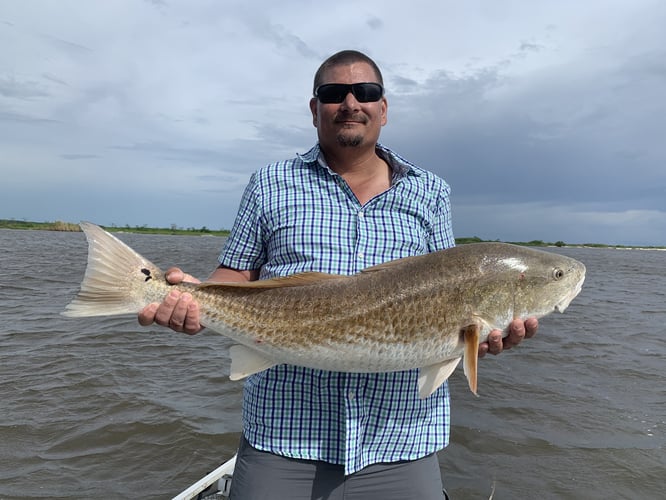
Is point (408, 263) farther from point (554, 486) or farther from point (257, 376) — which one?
point (554, 486)

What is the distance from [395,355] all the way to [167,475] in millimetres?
4665

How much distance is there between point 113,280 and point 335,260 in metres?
1.39

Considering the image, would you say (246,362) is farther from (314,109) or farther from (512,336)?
(314,109)

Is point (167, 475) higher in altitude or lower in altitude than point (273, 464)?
lower

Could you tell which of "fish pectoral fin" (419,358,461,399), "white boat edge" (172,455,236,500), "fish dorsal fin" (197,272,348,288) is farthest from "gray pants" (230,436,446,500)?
"white boat edge" (172,455,236,500)

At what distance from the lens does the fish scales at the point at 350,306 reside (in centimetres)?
298

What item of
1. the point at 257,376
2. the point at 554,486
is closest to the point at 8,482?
the point at 257,376

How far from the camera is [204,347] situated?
12.3m

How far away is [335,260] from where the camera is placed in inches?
129

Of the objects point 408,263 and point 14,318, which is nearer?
point 408,263

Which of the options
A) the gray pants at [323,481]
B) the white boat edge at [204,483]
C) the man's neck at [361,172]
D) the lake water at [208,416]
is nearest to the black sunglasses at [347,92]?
the man's neck at [361,172]

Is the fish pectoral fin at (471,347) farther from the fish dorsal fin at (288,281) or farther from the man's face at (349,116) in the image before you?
the man's face at (349,116)

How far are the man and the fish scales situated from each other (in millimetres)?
162

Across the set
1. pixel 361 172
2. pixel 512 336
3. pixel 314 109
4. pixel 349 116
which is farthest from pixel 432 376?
pixel 314 109
